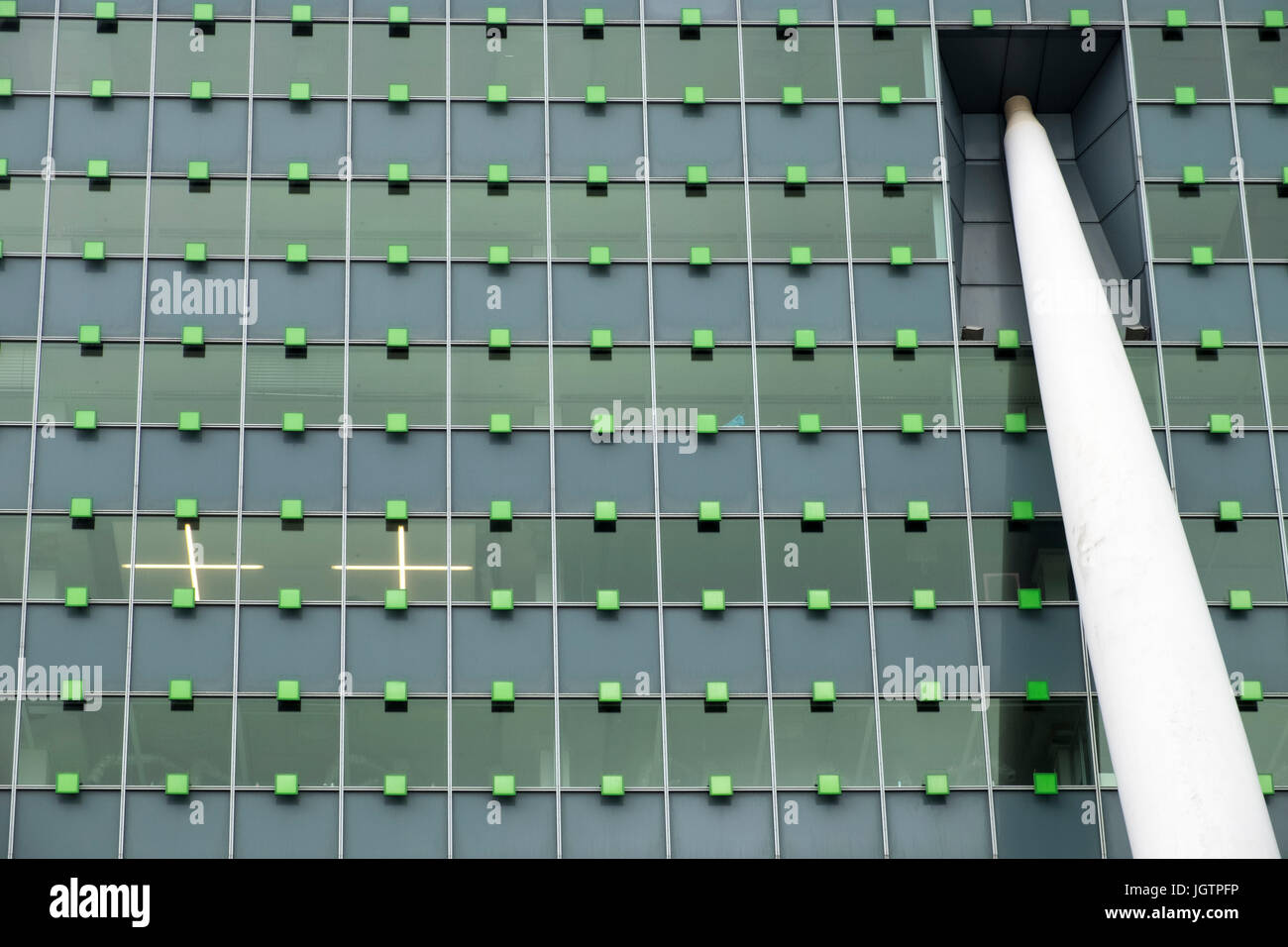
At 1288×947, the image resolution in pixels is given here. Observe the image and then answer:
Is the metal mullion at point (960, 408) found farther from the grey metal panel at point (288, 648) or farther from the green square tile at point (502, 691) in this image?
the grey metal panel at point (288, 648)

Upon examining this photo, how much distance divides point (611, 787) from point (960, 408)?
10.5 metres

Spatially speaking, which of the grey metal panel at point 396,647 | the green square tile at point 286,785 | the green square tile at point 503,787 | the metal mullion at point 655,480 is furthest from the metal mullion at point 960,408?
the green square tile at point 286,785

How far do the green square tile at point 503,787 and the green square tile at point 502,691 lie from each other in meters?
1.50

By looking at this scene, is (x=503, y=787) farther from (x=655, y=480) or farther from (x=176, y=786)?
(x=655, y=480)

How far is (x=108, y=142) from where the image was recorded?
145ft

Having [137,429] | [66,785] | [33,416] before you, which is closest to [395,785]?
[66,785]

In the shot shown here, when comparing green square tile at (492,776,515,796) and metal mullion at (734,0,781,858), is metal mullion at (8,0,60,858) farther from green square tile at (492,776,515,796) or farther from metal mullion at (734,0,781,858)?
metal mullion at (734,0,781,858)

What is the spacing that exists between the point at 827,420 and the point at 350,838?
12434 millimetres

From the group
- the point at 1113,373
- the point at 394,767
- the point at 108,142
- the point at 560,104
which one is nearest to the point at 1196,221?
the point at 1113,373

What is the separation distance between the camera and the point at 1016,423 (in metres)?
42.6

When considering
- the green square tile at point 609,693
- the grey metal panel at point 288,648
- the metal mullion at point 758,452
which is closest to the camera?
the metal mullion at point 758,452

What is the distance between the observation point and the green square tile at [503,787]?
3950 centimetres

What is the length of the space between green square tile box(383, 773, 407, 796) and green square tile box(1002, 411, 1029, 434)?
13824mm
